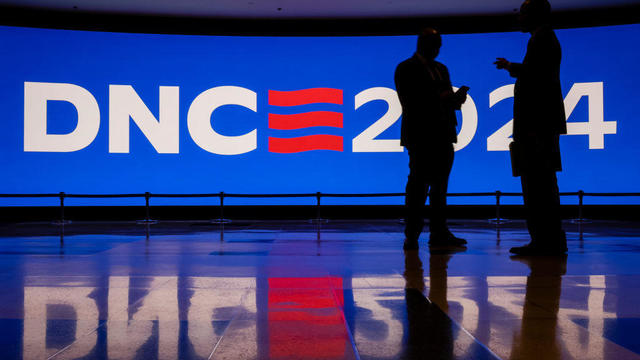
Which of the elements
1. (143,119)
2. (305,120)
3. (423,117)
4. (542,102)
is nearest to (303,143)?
(305,120)

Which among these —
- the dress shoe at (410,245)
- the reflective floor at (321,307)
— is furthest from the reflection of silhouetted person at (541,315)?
the dress shoe at (410,245)

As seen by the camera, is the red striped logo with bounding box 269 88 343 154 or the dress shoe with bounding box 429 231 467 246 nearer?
the dress shoe with bounding box 429 231 467 246

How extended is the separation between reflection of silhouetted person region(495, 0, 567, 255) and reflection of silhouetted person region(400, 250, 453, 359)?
1320mm

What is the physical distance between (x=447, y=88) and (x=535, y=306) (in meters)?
2.26

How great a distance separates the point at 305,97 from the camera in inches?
361

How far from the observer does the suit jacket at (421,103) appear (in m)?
3.64

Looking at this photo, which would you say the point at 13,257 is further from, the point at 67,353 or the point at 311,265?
the point at 67,353

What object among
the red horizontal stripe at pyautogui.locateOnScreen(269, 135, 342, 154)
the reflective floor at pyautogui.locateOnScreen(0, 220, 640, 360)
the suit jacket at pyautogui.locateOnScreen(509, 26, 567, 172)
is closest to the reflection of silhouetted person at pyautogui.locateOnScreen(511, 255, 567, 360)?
the reflective floor at pyautogui.locateOnScreen(0, 220, 640, 360)

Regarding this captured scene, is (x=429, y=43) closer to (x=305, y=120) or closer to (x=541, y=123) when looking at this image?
(x=541, y=123)

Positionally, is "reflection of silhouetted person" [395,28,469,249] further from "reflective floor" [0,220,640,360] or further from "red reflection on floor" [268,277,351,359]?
"red reflection on floor" [268,277,351,359]

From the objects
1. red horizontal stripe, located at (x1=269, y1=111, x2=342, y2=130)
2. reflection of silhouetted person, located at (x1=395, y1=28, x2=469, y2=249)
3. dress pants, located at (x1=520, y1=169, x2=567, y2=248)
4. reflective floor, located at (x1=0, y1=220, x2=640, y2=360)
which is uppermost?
red horizontal stripe, located at (x1=269, y1=111, x2=342, y2=130)

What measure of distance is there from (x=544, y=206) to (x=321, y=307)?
6.86ft

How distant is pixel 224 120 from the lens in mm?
9094

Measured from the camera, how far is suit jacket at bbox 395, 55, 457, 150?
364cm
